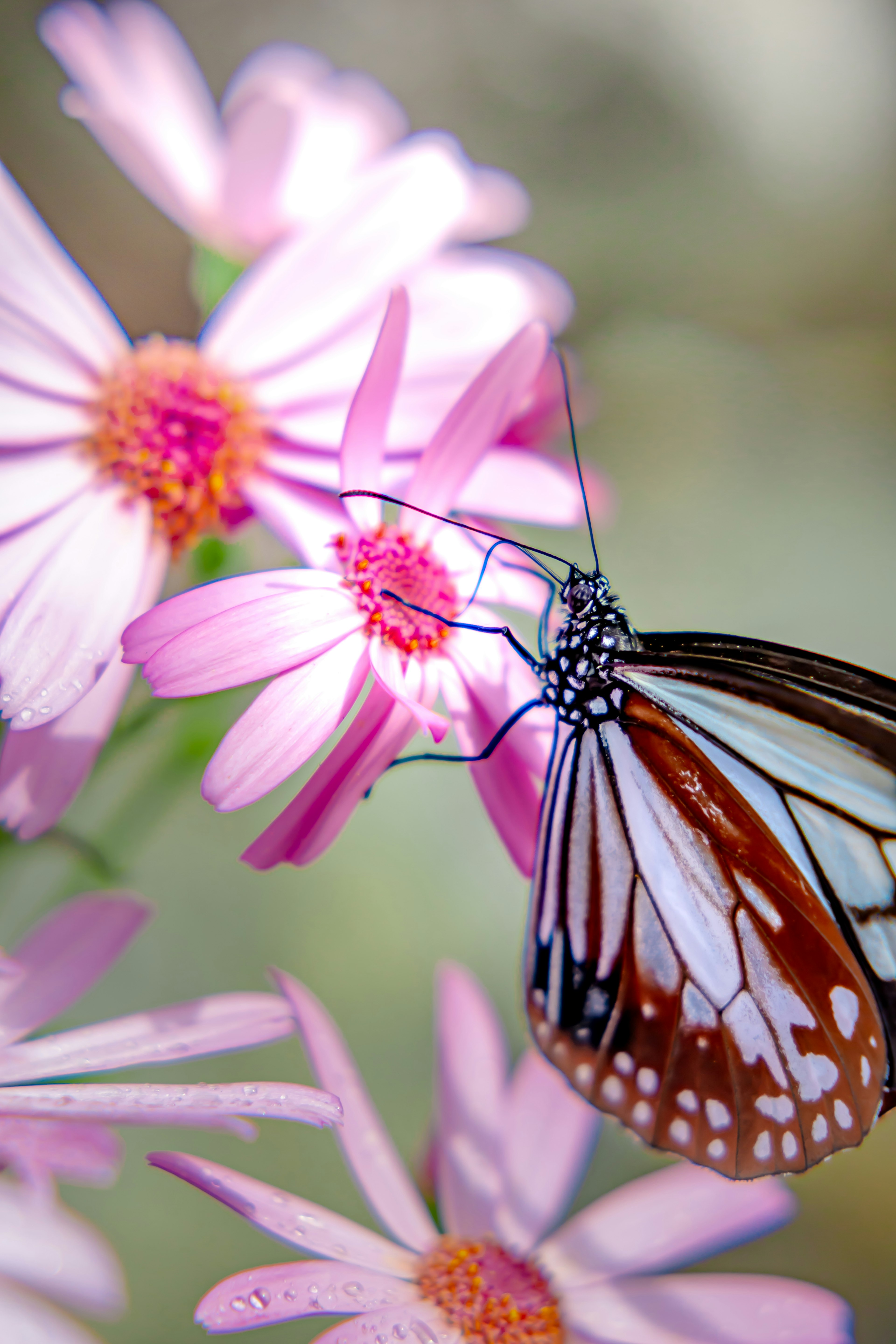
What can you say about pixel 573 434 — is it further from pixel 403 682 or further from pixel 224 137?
pixel 224 137

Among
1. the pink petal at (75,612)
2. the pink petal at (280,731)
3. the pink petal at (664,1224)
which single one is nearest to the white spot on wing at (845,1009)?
the pink petal at (664,1224)

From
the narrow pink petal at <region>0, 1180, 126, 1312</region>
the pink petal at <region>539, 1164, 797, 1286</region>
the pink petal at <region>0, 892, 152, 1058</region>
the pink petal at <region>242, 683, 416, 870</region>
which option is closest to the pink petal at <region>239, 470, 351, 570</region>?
the pink petal at <region>242, 683, 416, 870</region>

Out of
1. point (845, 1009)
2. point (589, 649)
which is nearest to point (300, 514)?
point (589, 649)

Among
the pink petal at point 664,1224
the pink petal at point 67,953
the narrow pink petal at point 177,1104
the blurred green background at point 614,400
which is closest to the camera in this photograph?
the narrow pink petal at point 177,1104

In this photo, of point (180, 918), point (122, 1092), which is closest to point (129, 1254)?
point (180, 918)

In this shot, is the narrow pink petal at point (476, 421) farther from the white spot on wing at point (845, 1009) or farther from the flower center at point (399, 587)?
the white spot on wing at point (845, 1009)

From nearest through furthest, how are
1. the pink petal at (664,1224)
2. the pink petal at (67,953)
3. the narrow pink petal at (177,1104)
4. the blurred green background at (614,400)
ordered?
the narrow pink petal at (177,1104) < the pink petal at (67,953) < the pink petal at (664,1224) < the blurred green background at (614,400)
